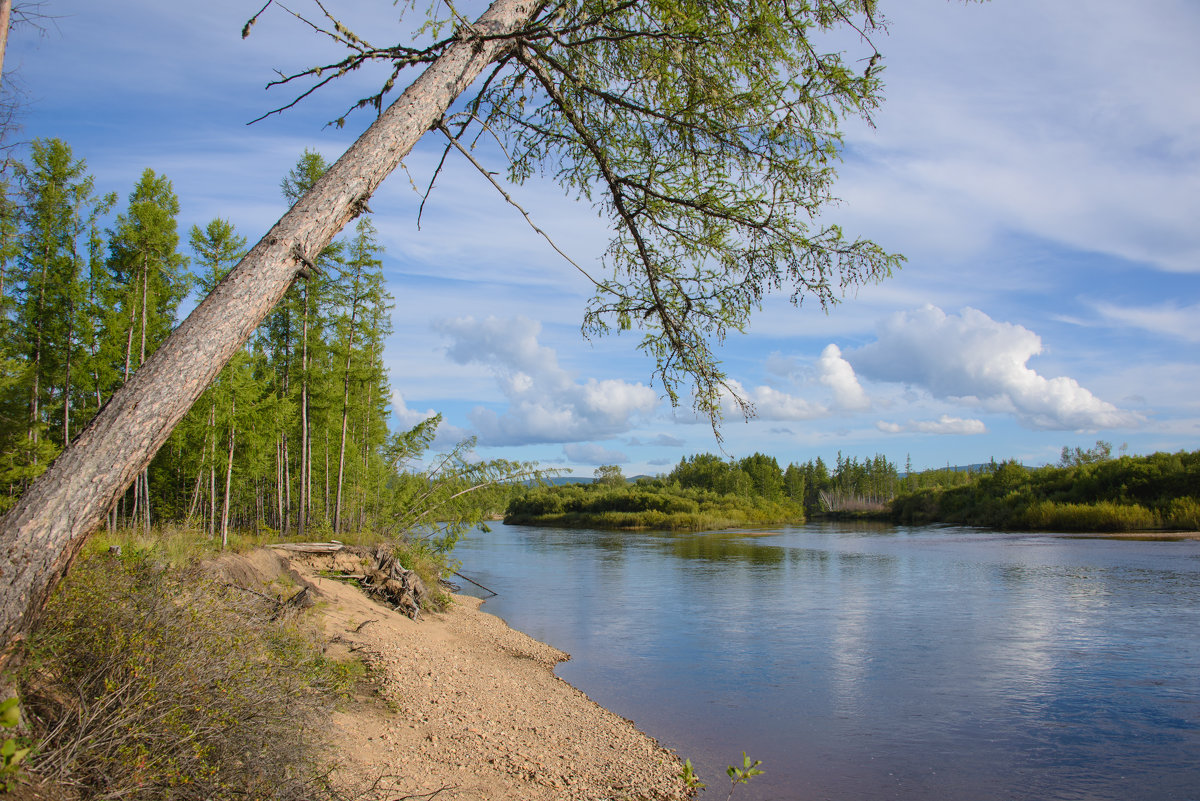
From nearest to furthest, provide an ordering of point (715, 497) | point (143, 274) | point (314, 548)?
point (314, 548) → point (143, 274) → point (715, 497)

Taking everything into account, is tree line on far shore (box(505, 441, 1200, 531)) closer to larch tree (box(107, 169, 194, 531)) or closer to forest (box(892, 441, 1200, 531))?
forest (box(892, 441, 1200, 531))

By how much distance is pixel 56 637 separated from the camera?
10.8 ft

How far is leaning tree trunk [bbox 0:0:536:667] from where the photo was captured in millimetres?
2316

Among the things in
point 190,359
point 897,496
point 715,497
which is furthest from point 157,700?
point 897,496

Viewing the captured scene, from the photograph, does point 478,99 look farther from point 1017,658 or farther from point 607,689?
point 1017,658

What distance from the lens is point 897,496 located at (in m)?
64.0

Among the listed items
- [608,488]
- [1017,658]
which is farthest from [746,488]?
[1017,658]

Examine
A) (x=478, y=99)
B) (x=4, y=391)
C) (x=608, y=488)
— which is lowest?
(x=608, y=488)

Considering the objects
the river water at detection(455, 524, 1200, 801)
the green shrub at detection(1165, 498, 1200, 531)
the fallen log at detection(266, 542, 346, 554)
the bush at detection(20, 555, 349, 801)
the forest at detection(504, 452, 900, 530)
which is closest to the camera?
the bush at detection(20, 555, 349, 801)

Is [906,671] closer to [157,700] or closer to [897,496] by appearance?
[157,700]

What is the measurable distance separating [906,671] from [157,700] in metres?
9.89

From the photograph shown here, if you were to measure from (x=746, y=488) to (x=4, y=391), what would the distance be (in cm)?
6441

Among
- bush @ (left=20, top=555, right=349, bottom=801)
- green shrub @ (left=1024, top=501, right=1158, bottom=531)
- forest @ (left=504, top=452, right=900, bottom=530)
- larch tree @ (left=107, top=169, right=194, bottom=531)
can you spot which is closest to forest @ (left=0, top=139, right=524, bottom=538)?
larch tree @ (left=107, top=169, right=194, bottom=531)

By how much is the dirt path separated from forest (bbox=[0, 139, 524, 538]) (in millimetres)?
5909
